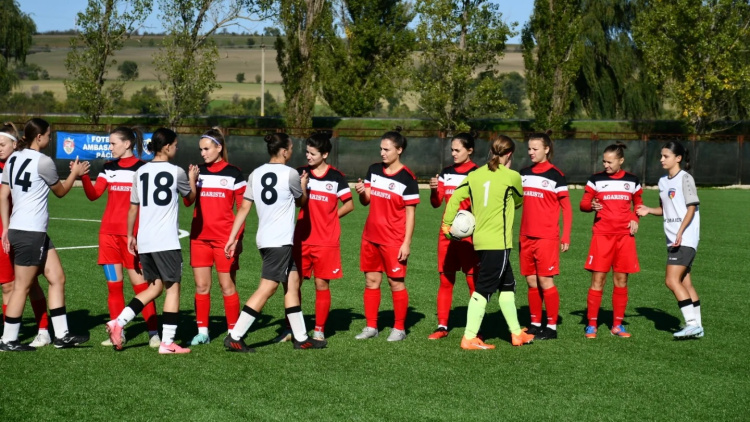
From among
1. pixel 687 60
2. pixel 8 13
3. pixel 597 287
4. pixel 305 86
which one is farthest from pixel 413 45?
pixel 597 287

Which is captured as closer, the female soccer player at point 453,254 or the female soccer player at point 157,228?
the female soccer player at point 157,228

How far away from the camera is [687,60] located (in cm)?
4044

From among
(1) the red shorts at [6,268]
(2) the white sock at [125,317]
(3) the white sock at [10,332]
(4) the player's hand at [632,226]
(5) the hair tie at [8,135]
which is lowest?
(3) the white sock at [10,332]

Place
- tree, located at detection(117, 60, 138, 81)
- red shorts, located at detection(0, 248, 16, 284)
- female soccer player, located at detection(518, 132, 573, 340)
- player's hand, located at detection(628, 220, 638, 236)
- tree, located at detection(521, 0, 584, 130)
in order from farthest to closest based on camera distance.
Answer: tree, located at detection(117, 60, 138, 81) < tree, located at detection(521, 0, 584, 130) < player's hand, located at detection(628, 220, 638, 236) < female soccer player, located at detection(518, 132, 573, 340) < red shorts, located at detection(0, 248, 16, 284)

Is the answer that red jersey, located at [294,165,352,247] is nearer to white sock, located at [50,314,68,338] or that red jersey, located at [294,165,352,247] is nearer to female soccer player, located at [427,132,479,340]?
female soccer player, located at [427,132,479,340]

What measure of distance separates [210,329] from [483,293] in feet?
9.54

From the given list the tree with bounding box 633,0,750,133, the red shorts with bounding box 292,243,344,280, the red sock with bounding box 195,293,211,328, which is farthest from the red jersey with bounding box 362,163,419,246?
the tree with bounding box 633,0,750,133

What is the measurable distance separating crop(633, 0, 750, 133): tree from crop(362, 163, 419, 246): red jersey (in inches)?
1376

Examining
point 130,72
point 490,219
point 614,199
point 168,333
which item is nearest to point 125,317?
point 168,333

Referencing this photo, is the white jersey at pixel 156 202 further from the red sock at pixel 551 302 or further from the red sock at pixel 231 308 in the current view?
the red sock at pixel 551 302

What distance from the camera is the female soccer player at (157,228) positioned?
24.4 feet

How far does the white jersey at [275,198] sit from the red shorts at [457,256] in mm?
1808

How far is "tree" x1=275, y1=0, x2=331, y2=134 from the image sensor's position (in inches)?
1641

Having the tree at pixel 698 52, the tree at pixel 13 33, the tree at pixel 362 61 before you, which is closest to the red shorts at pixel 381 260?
the tree at pixel 698 52
